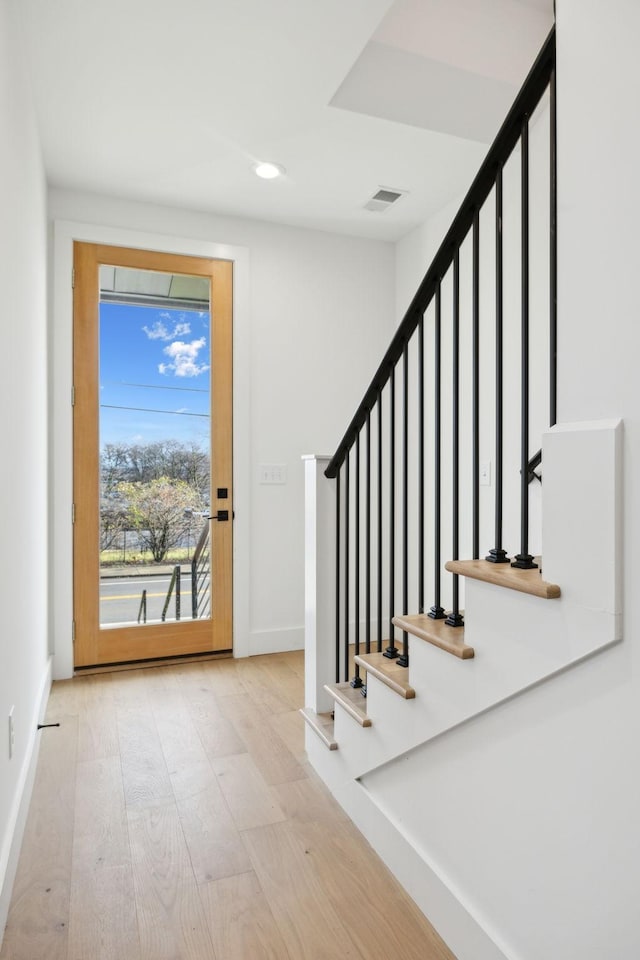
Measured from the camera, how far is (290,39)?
211 centimetres

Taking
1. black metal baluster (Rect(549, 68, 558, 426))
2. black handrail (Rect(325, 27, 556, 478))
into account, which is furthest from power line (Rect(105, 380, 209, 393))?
black metal baluster (Rect(549, 68, 558, 426))

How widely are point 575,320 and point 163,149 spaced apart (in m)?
2.50

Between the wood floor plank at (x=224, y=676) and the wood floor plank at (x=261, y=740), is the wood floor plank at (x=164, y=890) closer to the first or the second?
the wood floor plank at (x=261, y=740)

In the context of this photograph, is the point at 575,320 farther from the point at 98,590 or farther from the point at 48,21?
the point at 98,590

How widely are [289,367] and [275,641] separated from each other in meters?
1.72

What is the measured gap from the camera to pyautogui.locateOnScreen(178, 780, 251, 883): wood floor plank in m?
1.67

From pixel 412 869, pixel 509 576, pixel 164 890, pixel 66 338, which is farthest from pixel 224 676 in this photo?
pixel 509 576

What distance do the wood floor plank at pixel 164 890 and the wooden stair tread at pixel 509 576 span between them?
1.08 m

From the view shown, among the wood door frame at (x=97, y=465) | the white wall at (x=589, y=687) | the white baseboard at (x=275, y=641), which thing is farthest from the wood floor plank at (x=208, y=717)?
the white wall at (x=589, y=687)

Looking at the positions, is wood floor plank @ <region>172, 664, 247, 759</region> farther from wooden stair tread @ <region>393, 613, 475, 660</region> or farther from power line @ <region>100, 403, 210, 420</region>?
power line @ <region>100, 403, 210, 420</region>

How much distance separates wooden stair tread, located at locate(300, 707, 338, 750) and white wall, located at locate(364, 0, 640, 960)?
857 mm

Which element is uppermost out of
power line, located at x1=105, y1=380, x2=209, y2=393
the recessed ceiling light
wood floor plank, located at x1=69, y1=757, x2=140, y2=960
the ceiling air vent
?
the ceiling air vent

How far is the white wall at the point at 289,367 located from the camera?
3631 mm

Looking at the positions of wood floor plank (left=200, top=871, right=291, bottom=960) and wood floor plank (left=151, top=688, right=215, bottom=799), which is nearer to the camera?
wood floor plank (left=200, top=871, right=291, bottom=960)
